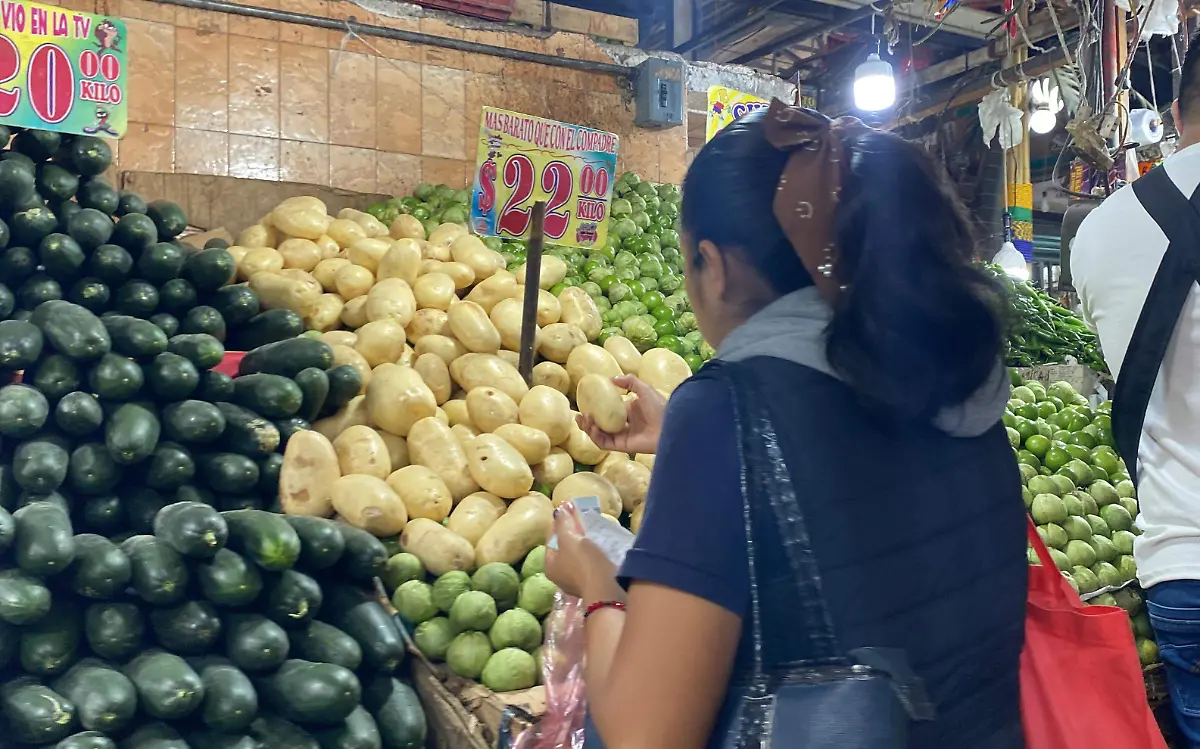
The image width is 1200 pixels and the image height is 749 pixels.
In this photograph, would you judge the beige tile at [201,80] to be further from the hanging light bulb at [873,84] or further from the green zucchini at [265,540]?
the hanging light bulb at [873,84]

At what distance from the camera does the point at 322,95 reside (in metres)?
5.20

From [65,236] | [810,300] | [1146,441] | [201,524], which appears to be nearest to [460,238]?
[65,236]

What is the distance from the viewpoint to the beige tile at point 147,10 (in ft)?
15.5

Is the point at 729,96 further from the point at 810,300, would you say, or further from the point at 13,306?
the point at 810,300

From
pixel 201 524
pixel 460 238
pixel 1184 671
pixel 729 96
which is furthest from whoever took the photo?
pixel 729 96

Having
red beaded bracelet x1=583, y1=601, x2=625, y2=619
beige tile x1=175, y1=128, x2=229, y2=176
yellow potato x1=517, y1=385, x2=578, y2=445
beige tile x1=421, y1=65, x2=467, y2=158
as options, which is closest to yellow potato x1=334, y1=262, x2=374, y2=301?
yellow potato x1=517, y1=385, x2=578, y2=445

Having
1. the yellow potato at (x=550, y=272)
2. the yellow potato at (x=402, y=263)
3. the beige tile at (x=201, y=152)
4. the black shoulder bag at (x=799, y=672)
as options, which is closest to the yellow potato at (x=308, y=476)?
the yellow potato at (x=402, y=263)

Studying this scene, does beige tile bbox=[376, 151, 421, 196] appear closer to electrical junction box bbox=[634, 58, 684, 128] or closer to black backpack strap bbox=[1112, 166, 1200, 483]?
electrical junction box bbox=[634, 58, 684, 128]

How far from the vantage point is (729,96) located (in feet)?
21.4

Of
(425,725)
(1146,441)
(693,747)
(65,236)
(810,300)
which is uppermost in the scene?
(65,236)

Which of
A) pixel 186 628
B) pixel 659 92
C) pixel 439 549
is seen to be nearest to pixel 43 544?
pixel 186 628

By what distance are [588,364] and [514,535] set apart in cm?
95

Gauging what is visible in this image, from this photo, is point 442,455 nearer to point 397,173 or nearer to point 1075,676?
point 1075,676

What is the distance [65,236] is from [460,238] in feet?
5.30
